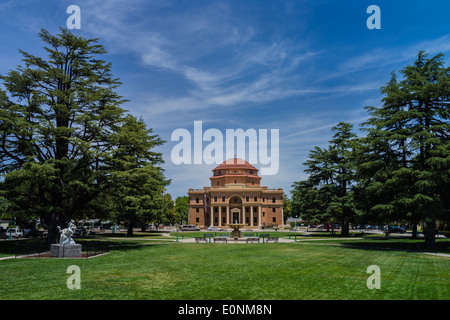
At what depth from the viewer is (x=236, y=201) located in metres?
87.2

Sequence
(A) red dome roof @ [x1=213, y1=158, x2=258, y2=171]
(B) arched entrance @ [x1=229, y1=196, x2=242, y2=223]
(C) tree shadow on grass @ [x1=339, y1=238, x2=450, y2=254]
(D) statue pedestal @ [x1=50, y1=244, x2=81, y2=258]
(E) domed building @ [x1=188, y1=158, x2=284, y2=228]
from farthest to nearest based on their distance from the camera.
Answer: (A) red dome roof @ [x1=213, y1=158, x2=258, y2=171], (B) arched entrance @ [x1=229, y1=196, x2=242, y2=223], (E) domed building @ [x1=188, y1=158, x2=284, y2=228], (C) tree shadow on grass @ [x1=339, y1=238, x2=450, y2=254], (D) statue pedestal @ [x1=50, y1=244, x2=81, y2=258]

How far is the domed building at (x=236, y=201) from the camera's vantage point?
8506cm

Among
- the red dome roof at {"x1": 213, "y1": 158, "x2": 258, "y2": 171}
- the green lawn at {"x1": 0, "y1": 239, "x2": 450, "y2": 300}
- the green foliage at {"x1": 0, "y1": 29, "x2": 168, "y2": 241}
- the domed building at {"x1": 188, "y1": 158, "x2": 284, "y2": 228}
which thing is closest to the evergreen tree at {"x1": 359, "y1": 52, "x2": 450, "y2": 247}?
the green lawn at {"x1": 0, "y1": 239, "x2": 450, "y2": 300}

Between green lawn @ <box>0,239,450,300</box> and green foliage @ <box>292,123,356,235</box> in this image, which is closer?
green lawn @ <box>0,239,450,300</box>

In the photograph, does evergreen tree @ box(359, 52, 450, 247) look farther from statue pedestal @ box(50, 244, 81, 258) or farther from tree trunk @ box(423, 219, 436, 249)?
statue pedestal @ box(50, 244, 81, 258)

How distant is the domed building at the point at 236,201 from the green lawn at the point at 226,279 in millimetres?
67111

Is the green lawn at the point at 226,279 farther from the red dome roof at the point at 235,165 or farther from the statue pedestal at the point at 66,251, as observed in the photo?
the red dome roof at the point at 235,165

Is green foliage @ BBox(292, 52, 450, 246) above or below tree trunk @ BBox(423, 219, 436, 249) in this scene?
above

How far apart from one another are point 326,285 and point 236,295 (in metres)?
3.63

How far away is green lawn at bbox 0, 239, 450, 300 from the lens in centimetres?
1029

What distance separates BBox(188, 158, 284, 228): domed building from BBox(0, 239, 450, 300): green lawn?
6711 centimetres

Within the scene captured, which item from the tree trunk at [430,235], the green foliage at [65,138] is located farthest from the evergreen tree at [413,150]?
the green foliage at [65,138]
